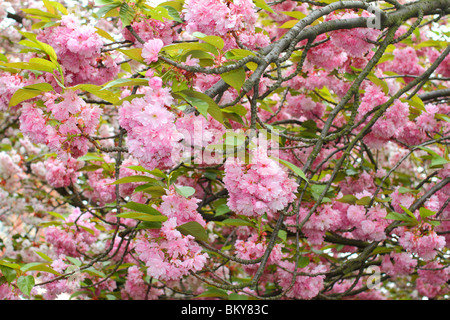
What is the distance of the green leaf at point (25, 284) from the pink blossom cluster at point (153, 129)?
104 cm

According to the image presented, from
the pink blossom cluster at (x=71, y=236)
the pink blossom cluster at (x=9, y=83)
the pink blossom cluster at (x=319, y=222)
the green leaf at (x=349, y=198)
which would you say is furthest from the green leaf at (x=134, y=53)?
the pink blossom cluster at (x=71, y=236)

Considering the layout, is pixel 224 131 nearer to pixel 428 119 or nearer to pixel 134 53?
pixel 134 53

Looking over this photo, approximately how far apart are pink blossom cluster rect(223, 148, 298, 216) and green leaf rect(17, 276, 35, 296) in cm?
117

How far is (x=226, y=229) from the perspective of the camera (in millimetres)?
3984

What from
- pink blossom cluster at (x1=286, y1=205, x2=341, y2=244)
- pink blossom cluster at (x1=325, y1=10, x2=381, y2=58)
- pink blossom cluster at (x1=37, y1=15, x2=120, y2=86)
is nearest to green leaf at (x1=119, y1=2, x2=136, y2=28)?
pink blossom cluster at (x1=37, y1=15, x2=120, y2=86)

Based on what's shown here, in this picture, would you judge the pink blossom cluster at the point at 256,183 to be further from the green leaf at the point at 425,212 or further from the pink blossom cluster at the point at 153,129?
the green leaf at the point at 425,212

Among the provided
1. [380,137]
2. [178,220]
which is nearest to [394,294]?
[380,137]

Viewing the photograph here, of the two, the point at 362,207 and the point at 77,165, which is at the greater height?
the point at 77,165

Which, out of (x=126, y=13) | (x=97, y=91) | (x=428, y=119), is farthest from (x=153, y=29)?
(x=428, y=119)

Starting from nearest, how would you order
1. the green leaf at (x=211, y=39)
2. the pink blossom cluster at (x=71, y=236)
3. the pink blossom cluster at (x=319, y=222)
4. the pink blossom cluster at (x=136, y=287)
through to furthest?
the green leaf at (x=211, y=39) < the pink blossom cluster at (x=319, y=222) < the pink blossom cluster at (x=71, y=236) < the pink blossom cluster at (x=136, y=287)

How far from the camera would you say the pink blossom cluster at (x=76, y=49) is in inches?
73.7

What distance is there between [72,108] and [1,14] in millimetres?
3489
